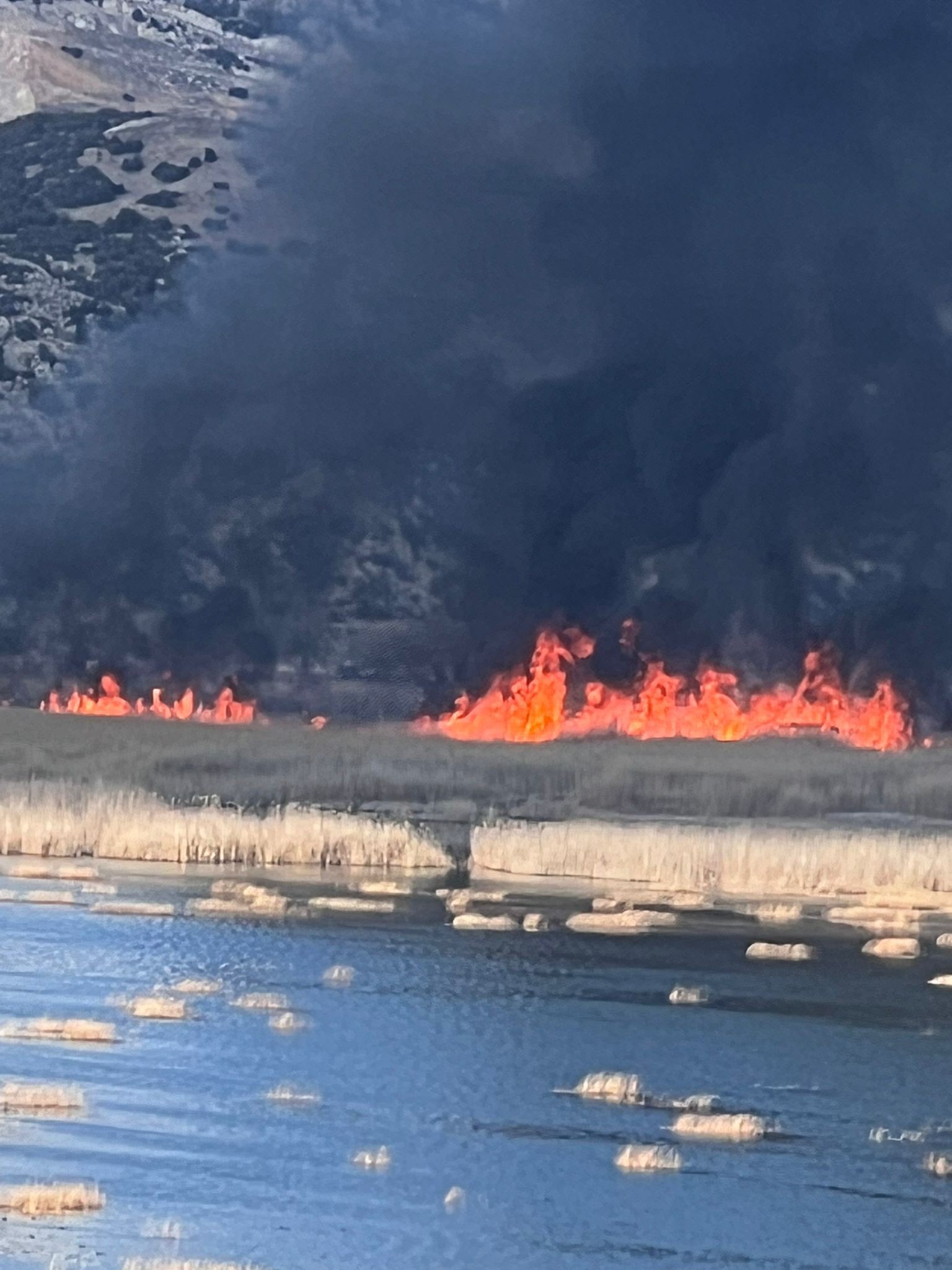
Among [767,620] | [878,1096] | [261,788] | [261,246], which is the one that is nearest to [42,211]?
[261,246]

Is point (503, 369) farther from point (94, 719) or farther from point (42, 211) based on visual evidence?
point (42, 211)

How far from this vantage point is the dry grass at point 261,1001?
48.8m

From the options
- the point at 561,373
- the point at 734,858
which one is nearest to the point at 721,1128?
the point at 734,858

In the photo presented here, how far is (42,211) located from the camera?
7052 inches

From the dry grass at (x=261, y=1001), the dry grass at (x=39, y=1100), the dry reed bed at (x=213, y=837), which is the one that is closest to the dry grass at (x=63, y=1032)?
the dry grass at (x=261, y=1001)

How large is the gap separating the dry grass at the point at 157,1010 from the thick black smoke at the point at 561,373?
56748mm

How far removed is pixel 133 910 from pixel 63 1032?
11.5m

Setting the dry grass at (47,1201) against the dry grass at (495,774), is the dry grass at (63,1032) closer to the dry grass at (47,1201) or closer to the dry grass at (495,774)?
the dry grass at (47,1201)

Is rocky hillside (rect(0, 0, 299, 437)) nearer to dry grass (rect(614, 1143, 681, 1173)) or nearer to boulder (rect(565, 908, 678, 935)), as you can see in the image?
boulder (rect(565, 908, 678, 935))

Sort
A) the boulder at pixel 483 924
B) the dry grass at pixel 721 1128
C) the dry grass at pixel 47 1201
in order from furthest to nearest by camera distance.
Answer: the boulder at pixel 483 924, the dry grass at pixel 721 1128, the dry grass at pixel 47 1201

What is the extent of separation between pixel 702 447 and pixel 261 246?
24868 mm

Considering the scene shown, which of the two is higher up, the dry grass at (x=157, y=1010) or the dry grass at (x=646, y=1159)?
the dry grass at (x=157, y=1010)

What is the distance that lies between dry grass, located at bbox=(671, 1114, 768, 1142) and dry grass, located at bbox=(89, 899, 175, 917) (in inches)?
696

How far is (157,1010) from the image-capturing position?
47.6 metres
